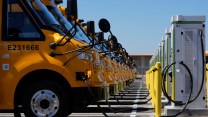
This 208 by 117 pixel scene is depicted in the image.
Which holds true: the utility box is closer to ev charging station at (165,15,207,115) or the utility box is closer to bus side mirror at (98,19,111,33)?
ev charging station at (165,15,207,115)

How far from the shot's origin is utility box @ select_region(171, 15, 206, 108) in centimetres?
1182

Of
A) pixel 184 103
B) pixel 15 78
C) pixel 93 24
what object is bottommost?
pixel 184 103

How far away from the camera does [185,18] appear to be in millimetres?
12031

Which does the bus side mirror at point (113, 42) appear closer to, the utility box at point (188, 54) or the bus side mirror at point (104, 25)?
the bus side mirror at point (104, 25)

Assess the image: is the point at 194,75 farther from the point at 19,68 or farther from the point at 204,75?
the point at 19,68

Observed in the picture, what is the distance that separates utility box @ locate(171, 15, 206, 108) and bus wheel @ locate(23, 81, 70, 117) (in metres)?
4.07

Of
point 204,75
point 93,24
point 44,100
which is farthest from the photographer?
point 204,75

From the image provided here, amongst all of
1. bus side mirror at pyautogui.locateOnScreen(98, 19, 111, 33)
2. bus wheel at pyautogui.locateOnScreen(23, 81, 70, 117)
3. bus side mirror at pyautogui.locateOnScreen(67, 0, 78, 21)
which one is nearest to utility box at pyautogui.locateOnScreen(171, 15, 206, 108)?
bus side mirror at pyautogui.locateOnScreen(98, 19, 111, 33)

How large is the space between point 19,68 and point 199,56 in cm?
491

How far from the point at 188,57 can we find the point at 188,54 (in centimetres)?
7

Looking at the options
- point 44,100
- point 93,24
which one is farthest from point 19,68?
point 93,24

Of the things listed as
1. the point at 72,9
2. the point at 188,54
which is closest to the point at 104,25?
the point at 72,9

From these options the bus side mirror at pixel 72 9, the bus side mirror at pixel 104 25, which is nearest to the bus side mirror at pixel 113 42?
the bus side mirror at pixel 104 25

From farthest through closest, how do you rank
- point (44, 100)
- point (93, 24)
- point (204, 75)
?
point (204, 75) → point (93, 24) → point (44, 100)
